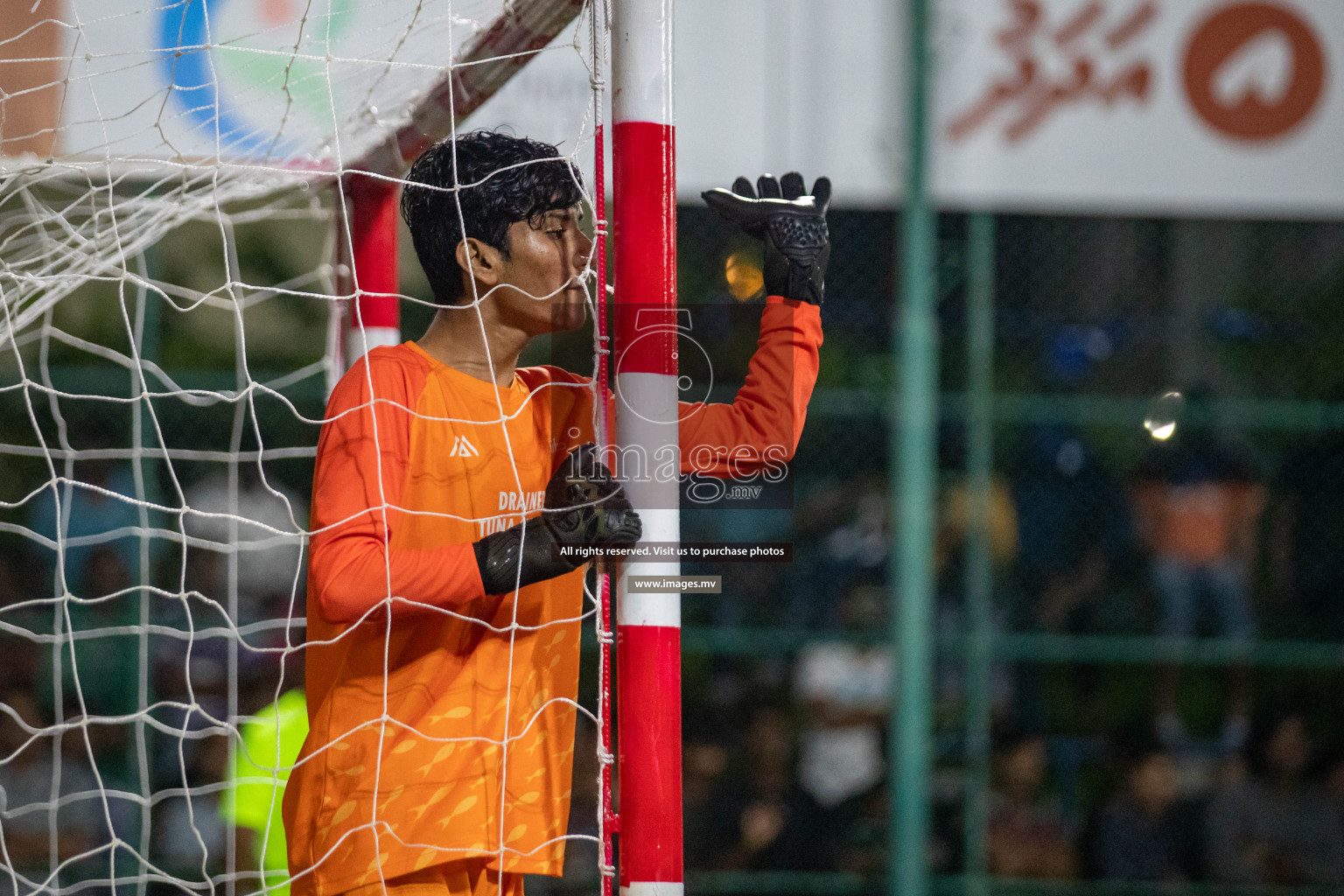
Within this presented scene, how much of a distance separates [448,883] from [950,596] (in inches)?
116

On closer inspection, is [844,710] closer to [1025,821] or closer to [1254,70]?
[1025,821]

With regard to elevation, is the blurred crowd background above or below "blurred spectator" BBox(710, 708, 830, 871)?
above

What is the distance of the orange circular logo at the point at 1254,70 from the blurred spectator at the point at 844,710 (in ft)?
8.56

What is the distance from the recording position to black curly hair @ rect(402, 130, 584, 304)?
1.55m

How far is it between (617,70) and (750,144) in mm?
2860

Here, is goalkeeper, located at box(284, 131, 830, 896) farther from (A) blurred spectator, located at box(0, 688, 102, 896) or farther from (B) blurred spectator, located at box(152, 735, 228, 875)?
(A) blurred spectator, located at box(0, 688, 102, 896)

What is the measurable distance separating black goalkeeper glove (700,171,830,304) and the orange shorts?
0.87m

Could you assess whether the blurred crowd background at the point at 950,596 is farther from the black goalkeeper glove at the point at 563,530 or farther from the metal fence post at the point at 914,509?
the black goalkeeper glove at the point at 563,530

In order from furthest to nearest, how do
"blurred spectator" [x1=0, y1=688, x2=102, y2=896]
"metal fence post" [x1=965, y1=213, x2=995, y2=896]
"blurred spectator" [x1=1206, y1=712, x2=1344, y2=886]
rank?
"blurred spectator" [x1=1206, y1=712, x2=1344, y2=886] → "metal fence post" [x1=965, y1=213, x2=995, y2=896] → "blurred spectator" [x1=0, y1=688, x2=102, y2=896]

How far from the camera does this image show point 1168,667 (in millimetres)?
4016

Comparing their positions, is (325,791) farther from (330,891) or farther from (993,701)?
(993,701)

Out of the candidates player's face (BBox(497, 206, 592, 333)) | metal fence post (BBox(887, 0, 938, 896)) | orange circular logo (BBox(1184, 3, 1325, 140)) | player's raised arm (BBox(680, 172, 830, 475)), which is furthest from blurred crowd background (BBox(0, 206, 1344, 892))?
player's face (BBox(497, 206, 592, 333))

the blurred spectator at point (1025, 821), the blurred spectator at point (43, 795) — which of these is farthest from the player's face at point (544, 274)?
the blurred spectator at point (1025, 821)

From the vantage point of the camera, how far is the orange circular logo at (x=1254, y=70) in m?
4.64
